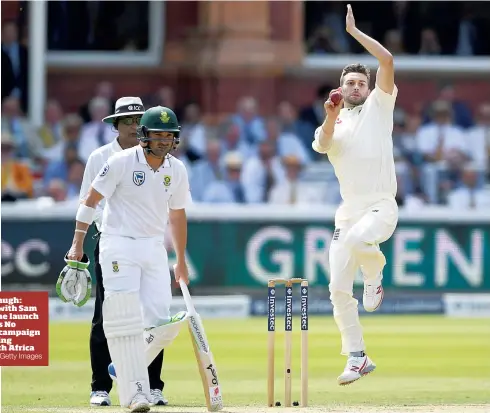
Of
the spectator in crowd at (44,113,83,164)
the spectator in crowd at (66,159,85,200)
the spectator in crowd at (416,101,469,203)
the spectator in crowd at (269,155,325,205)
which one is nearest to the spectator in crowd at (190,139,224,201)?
the spectator in crowd at (269,155,325,205)

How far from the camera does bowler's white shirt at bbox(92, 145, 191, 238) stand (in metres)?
7.71

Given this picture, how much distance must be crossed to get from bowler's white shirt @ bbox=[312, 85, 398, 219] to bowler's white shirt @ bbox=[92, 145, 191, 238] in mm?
930

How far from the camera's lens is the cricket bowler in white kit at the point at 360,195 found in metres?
8.12

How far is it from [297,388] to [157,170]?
8.42 feet

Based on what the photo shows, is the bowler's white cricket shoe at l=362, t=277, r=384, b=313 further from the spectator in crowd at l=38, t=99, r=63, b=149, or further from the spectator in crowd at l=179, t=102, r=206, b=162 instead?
the spectator in crowd at l=38, t=99, r=63, b=149

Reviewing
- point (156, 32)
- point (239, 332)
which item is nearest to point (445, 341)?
point (239, 332)

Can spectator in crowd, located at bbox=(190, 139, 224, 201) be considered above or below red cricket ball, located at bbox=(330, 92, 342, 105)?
below

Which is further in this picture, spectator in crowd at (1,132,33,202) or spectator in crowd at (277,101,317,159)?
spectator in crowd at (277,101,317,159)

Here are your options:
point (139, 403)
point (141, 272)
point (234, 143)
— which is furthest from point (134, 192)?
point (234, 143)

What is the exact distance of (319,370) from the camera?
10.9 meters

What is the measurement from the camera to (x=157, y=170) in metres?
7.82

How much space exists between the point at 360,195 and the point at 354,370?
965 mm

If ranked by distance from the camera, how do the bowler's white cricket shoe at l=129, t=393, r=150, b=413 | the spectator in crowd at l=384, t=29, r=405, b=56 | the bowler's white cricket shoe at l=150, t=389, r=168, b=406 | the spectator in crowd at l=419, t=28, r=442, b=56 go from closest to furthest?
the bowler's white cricket shoe at l=129, t=393, r=150, b=413, the bowler's white cricket shoe at l=150, t=389, r=168, b=406, the spectator in crowd at l=384, t=29, r=405, b=56, the spectator in crowd at l=419, t=28, r=442, b=56

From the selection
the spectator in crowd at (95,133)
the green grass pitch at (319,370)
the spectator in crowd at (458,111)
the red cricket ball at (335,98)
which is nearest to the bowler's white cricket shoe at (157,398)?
the green grass pitch at (319,370)
